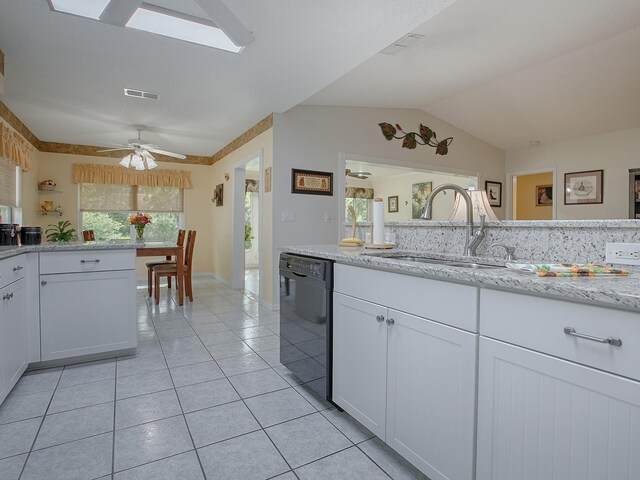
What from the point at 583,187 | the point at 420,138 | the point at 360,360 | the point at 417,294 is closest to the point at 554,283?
the point at 417,294

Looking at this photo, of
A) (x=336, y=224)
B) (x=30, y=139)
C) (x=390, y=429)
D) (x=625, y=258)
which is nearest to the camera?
(x=625, y=258)

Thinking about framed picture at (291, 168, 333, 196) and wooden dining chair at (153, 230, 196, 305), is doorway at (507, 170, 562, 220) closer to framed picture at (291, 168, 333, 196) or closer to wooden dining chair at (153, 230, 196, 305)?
framed picture at (291, 168, 333, 196)

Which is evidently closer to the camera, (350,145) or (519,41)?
(519,41)

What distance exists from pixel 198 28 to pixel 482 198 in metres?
2.33

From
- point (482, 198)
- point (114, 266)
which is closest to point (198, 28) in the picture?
point (114, 266)

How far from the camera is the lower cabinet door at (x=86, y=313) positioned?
2441 mm

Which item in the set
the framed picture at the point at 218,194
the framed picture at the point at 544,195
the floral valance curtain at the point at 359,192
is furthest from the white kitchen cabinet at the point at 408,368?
the floral valance curtain at the point at 359,192

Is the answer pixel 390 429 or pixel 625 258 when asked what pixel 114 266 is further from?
pixel 625 258

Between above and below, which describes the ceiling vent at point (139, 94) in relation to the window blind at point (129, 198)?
above

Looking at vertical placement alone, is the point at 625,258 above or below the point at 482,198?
below

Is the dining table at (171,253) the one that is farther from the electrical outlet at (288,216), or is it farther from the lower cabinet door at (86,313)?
the lower cabinet door at (86,313)

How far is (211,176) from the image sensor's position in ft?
22.7

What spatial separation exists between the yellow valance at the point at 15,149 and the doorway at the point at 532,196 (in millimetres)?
7200

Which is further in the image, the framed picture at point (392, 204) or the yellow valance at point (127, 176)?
the framed picture at point (392, 204)
